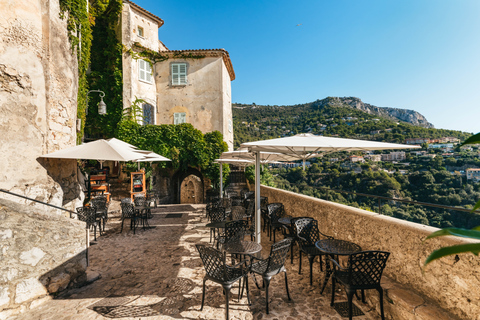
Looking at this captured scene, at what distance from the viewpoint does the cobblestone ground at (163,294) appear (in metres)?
3.29

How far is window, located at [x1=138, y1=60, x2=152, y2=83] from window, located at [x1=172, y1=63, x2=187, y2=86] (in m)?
1.48

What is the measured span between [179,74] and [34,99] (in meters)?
11.1

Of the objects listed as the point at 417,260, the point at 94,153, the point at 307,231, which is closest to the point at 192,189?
the point at 94,153

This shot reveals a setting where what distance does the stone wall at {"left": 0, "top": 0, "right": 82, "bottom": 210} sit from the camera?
15.3 ft

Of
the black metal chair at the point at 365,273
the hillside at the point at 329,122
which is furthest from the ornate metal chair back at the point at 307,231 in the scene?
the hillside at the point at 329,122

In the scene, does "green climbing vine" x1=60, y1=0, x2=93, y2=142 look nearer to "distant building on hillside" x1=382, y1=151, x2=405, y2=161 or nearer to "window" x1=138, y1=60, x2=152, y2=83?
"window" x1=138, y1=60, x2=152, y2=83

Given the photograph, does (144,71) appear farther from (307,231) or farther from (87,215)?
(307,231)

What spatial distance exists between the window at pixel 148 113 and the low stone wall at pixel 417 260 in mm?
12863

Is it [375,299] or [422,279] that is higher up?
[422,279]

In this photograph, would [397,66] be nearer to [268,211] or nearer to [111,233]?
[268,211]

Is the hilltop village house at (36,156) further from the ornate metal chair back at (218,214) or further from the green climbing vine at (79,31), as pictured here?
the ornate metal chair back at (218,214)

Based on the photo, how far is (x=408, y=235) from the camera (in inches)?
127

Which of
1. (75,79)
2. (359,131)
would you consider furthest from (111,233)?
(359,131)

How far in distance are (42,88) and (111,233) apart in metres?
4.34
